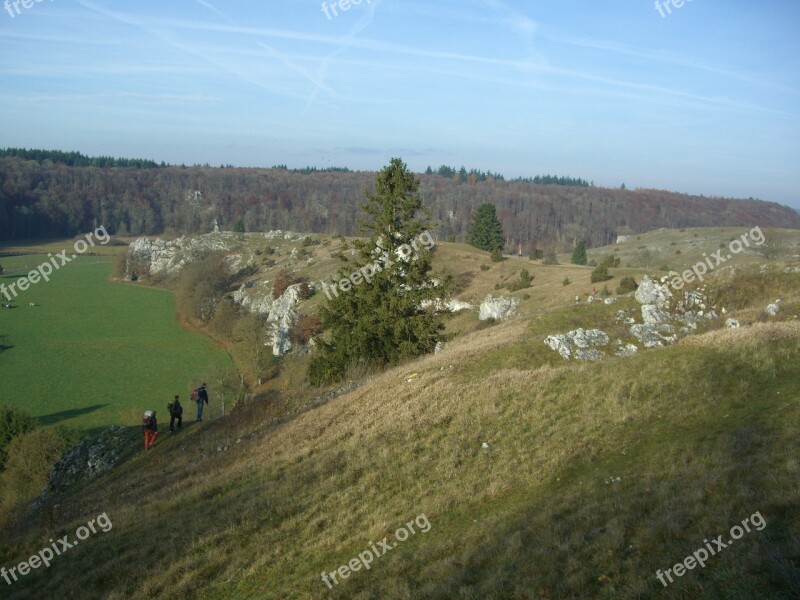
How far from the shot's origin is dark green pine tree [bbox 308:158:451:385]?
2717 centimetres

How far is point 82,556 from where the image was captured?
1179 cm

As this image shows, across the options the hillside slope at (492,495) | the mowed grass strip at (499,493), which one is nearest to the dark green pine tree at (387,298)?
the hillside slope at (492,495)

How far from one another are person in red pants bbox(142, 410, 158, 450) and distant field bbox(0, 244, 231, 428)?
17599 mm

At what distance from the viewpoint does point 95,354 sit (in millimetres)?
62531

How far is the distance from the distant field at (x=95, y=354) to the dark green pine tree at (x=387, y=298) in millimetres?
18039

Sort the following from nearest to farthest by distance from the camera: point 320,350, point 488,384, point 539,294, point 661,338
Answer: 1. point 488,384
2. point 661,338
3. point 320,350
4. point 539,294

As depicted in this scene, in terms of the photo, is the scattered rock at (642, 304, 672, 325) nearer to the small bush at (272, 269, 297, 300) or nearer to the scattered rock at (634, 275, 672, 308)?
the scattered rock at (634, 275, 672, 308)

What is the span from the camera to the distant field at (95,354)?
4691 cm

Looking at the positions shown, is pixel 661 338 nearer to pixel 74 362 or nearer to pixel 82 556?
pixel 82 556

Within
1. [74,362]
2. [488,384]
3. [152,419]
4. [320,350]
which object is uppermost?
[488,384]

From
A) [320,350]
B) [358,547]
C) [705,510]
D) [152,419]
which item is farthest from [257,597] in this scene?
[320,350]

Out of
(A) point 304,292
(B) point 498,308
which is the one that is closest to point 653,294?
(B) point 498,308

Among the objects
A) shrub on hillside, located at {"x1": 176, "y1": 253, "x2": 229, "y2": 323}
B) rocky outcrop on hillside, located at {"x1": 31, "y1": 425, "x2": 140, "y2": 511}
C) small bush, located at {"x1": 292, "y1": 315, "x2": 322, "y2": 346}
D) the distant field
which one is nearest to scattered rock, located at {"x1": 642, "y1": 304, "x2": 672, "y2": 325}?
rocky outcrop on hillside, located at {"x1": 31, "y1": 425, "x2": 140, "y2": 511}

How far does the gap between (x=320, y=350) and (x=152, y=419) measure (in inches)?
355
